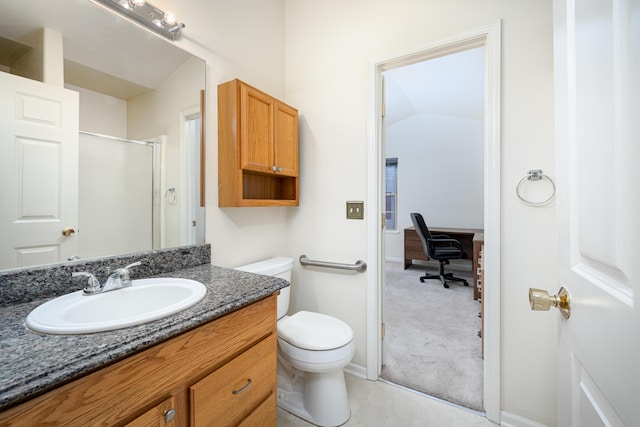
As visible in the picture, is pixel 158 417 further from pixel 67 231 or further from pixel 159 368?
pixel 67 231

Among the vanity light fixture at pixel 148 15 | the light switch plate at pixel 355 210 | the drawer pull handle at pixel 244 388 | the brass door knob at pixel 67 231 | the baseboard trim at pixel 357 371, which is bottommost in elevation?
the baseboard trim at pixel 357 371

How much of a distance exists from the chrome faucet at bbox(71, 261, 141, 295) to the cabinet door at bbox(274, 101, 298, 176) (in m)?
0.97

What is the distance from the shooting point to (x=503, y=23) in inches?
Result: 52.9

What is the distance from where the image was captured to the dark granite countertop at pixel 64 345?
506 millimetres

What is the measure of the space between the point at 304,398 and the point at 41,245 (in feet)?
4.46

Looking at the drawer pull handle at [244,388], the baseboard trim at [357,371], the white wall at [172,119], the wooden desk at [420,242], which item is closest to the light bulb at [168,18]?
the white wall at [172,119]

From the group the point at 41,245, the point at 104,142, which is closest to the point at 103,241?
the point at 41,245

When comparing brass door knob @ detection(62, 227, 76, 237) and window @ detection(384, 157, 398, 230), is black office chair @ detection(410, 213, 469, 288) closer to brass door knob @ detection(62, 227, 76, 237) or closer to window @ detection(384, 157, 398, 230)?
window @ detection(384, 157, 398, 230)

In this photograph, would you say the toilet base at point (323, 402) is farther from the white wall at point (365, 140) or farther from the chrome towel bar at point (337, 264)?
the chrome towel bar at point (337, 264)

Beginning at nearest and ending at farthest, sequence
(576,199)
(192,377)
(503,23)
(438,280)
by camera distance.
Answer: (576,199), (192,377), (503,23), (438,280)

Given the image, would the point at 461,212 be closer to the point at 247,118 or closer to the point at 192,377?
the point at 247,118

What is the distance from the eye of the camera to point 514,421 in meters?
1.34

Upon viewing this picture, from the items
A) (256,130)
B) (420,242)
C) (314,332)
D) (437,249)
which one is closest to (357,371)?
(314,332)

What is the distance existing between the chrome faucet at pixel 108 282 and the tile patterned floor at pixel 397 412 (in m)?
Result: 1.06
